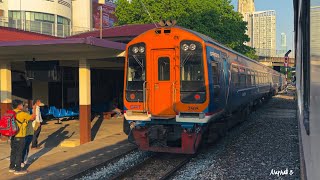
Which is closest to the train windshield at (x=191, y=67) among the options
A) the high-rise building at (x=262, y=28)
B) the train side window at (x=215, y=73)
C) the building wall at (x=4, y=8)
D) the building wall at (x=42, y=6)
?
the train side window at (x=215, y=73)

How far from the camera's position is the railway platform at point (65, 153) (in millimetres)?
7945

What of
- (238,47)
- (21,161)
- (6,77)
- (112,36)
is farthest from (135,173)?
(238,47)

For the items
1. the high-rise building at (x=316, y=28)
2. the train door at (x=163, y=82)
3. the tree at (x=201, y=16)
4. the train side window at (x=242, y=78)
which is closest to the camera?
the high-rise building at (x=316, y=28)

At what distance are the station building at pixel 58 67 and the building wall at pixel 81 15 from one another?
37808 millimetres

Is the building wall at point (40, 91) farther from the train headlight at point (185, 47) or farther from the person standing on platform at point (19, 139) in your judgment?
the train headlight at point (185, 47)

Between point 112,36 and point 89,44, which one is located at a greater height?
point 112,36

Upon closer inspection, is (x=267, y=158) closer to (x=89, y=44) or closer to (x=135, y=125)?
(x=135, y=125)

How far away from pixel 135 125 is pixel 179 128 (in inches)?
47.0

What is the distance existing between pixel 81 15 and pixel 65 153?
52.1 meters

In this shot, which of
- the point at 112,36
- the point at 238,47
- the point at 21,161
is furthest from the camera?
the point at 238,47

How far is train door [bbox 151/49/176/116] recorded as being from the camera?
874 centimetres

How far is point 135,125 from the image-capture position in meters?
9.00

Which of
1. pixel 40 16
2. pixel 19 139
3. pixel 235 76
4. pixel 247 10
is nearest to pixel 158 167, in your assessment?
pixel 19 139

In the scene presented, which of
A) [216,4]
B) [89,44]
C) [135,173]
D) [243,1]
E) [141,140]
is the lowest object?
[135,173]
